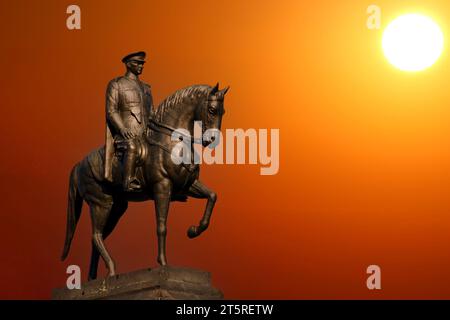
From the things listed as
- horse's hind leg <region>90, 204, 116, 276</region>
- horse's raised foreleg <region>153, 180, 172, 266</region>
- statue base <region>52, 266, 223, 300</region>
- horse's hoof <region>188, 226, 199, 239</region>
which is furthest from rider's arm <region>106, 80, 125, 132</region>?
statue base <region>52, 266, 223, 300</region>

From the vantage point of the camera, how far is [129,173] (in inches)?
847

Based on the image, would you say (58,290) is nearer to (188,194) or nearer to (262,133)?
(188,194)

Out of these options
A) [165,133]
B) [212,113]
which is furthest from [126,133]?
[212,113]

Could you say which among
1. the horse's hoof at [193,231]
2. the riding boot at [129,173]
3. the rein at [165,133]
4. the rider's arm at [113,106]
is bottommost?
the horse's hoof at [193,231]

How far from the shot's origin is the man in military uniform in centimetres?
2180

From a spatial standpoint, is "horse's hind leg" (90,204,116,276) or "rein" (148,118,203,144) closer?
"rein" (148,118,203,144)

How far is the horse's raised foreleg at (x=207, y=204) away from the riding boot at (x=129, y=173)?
2.71ft

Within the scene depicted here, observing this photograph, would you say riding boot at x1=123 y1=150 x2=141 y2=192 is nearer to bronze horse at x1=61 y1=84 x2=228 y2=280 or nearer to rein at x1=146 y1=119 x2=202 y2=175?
bronze horse at x1=61 y1=84 x2=228 y2=280

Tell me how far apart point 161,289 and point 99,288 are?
1.15 metres

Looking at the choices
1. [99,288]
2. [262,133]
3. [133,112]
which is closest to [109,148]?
[133,112]

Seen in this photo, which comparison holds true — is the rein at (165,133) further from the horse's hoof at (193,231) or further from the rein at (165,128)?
the horse's hoof at (193,231)

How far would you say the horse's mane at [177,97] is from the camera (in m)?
21.5

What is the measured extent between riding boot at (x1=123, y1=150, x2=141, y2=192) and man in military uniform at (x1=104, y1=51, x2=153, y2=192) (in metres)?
0.01

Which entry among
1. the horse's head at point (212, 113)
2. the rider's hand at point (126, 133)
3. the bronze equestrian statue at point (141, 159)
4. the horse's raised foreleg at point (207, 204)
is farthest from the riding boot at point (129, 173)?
the horse's head at point (212, 113)
